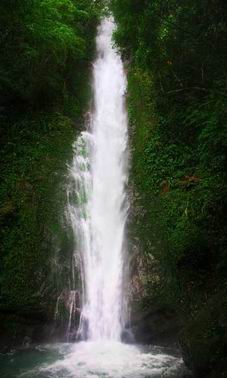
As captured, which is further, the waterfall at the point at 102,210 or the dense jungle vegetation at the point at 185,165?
the waterfall at the point at 102,210

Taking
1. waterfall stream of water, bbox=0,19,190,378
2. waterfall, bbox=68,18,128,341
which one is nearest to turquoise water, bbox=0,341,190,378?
waterfall stream of water, bbox=0,19,190,378

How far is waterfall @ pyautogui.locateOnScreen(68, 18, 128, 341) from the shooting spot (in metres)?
10.7

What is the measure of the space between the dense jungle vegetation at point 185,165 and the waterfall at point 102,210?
63 centimetres

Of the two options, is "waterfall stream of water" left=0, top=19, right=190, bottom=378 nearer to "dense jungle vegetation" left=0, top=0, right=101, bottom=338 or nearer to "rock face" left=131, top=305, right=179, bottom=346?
"rock face" left=131, top=305, right=179, bottom=346

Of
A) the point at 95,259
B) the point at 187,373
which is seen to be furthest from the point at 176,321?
the point at 95,259

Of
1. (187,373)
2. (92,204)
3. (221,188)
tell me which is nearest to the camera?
(187,373)

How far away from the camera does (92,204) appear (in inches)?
Result: 507

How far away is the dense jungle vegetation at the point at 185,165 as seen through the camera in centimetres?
813

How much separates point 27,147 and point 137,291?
5.57 m

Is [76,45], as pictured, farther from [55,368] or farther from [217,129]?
[55,368]

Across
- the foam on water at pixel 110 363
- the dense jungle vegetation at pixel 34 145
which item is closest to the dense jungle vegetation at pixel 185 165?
the foam on water at pixel 110 363

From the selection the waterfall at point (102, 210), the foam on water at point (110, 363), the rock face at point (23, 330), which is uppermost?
the waterfall at point (102, 210)

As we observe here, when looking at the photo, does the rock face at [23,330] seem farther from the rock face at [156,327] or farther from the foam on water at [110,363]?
the rock face at [156,327]

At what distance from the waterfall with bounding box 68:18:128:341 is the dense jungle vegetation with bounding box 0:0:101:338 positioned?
469mm
